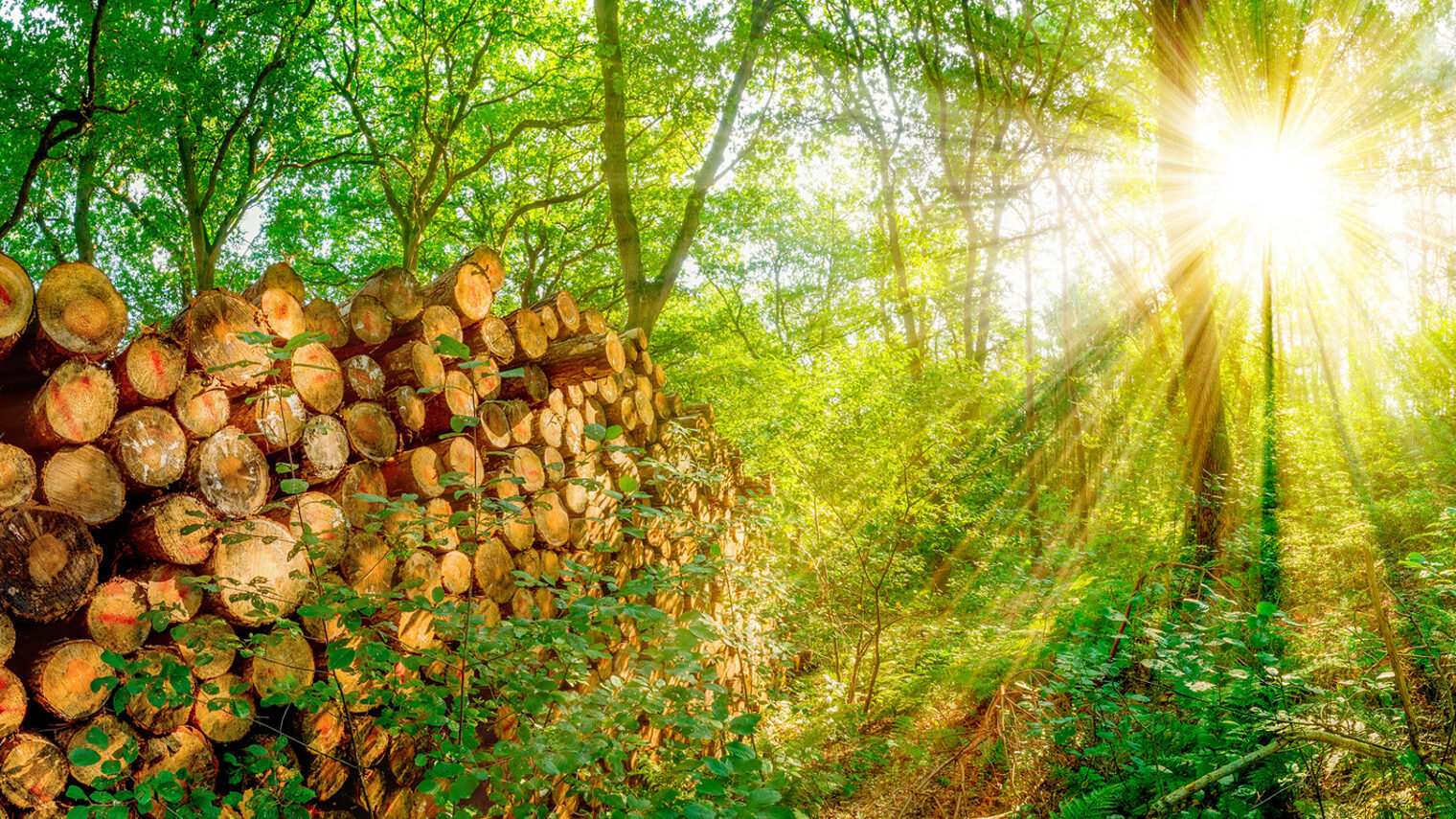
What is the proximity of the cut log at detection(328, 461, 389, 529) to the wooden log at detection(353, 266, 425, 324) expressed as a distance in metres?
0.56

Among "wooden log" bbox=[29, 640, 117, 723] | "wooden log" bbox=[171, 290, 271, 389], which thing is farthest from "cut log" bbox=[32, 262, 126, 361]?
"wooden log" bbox=[29, 640, 117, 723]

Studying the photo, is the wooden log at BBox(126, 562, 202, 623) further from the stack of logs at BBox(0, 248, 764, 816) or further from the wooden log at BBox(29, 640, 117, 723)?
the wooden log at BBox(29, 640, 117, 723)

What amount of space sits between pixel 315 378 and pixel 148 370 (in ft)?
1.51

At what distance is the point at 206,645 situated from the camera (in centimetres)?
175

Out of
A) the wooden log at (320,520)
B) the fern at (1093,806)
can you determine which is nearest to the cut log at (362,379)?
the wooden log at (320,520)

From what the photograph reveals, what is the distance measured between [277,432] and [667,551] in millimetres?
2493

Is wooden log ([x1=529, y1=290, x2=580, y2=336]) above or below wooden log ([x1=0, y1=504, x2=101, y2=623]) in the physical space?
above

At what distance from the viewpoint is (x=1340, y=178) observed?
34.7ft

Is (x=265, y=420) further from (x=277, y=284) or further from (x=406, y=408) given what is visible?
(x=406, y=408)

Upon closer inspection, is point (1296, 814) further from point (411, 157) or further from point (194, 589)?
point (411, 157)

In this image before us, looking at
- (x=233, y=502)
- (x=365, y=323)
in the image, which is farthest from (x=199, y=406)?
(x=365, y=323)

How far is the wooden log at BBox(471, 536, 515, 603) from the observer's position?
2662 mm

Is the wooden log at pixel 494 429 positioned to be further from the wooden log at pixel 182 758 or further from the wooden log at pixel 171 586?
the wooden log at pixel 182 758

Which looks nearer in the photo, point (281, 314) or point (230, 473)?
point (230, 473)
